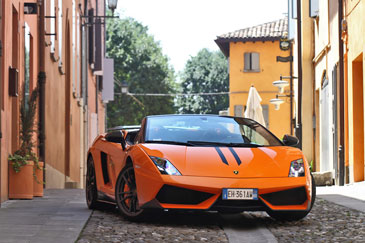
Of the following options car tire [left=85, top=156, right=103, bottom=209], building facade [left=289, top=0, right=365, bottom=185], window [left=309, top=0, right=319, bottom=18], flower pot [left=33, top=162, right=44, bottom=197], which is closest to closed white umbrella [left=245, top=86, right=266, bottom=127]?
building facade [left=289, top=0, right=365, bottom=185]

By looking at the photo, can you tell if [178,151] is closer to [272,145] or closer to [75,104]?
[272,145]

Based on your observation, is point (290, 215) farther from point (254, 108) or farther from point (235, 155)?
point (254, 108)

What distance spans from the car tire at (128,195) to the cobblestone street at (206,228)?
111mm

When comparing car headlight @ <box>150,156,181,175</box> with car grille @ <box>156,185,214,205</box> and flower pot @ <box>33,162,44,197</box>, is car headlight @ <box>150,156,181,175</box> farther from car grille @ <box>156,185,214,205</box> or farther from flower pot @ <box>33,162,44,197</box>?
flower pot @ <box>33,162,44,197</box>

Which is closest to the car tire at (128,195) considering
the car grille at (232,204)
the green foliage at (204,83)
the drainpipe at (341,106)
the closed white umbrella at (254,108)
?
the car grille at (232,204)

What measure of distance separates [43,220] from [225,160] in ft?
6.88

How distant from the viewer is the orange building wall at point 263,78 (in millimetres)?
53062

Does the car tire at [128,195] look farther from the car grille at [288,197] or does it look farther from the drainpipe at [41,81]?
the drainpipe at [41,81]

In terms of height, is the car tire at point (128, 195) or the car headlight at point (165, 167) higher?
the car headlight at point (165, 167)

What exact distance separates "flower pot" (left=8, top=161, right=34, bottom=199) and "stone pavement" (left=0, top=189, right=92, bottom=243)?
0.20m

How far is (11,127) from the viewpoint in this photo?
13.6m

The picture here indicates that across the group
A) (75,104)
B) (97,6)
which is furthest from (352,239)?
(97,6)

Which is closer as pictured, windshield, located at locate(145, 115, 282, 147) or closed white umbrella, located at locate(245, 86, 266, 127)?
windshield, located at locate(145, 115, 282, 147)

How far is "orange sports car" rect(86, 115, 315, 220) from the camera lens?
8531 millimetres
